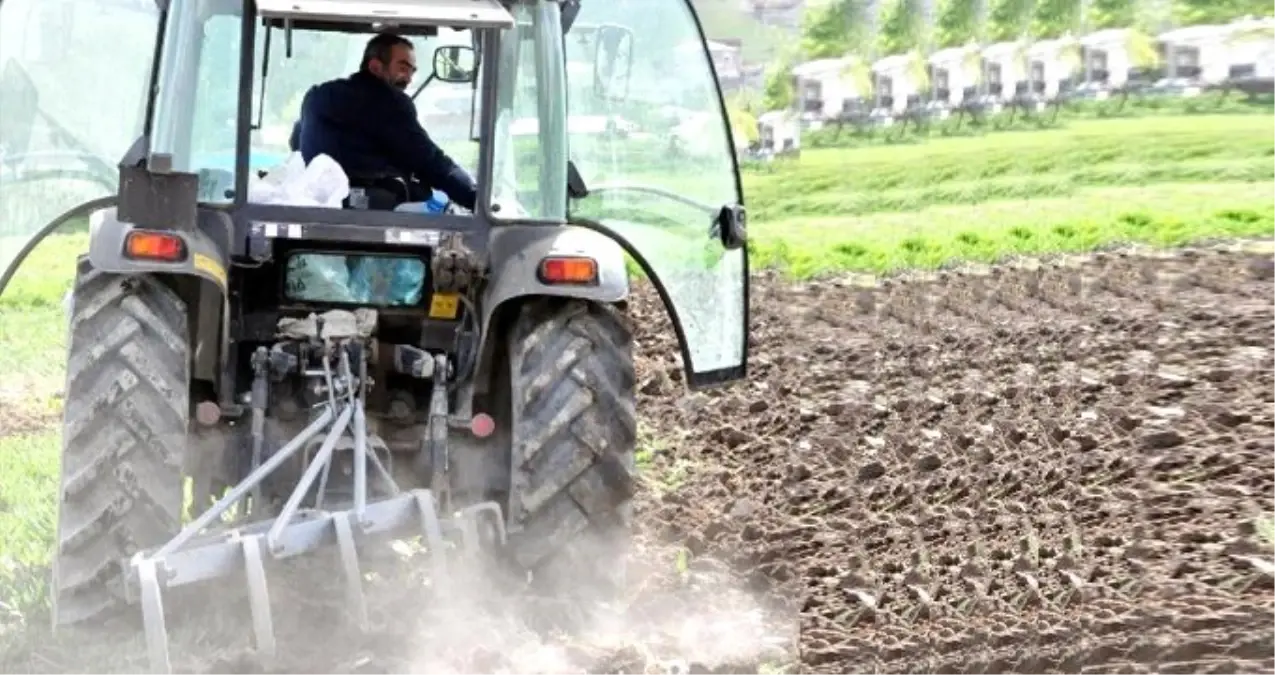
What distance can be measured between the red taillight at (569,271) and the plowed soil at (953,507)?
3.47 ft

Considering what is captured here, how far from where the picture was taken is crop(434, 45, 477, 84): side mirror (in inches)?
262

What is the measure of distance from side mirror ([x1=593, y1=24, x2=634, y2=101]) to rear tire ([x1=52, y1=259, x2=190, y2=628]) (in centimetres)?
168

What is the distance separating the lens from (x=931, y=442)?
8359 mm

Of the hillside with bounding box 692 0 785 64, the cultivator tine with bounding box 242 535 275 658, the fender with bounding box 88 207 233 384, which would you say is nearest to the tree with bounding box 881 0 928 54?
the hillside with bounding box 692 0 785 64

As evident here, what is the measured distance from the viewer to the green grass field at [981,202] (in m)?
16.5

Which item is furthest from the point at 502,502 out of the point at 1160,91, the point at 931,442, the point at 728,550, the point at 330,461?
the point at 1160,91

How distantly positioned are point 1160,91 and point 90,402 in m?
22.3

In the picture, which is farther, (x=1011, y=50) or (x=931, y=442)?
(x=1011, y=50)

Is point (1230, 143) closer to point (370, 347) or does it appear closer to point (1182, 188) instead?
point (1182, 188)

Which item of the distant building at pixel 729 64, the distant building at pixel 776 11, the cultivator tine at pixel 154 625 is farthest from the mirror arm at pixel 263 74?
the distant building at pixel 776 11

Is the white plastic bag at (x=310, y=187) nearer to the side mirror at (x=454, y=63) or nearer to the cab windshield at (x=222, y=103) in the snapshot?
the cab windshield at (x=222, y=103)

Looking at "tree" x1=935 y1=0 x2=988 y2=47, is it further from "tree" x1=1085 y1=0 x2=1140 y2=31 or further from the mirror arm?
the mirror arm

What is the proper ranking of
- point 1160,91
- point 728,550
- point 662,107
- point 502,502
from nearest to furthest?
point 502,502 < point 662,107 < point 728,550 < point 1160,91

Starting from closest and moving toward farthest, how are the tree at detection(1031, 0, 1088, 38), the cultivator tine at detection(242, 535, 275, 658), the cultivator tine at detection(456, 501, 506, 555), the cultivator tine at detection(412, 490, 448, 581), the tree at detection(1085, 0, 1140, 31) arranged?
1. the cultivator tine at detection(242, 535, 275, 658)
2. the cultivator tine at detection(412, 490, 448, 581)
3. the cultivator tine at detection(456, 501, 506, 555)
4. the tree at detection(1031, 0, 1088, 38)
5. the tree at detection(1085, 0, 1140, 31)
